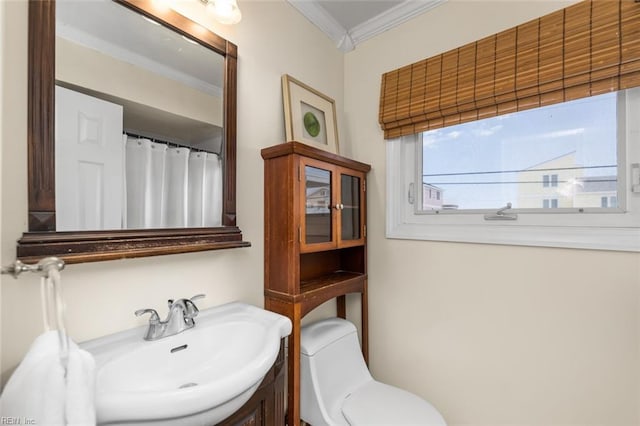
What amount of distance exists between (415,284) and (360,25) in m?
1.49

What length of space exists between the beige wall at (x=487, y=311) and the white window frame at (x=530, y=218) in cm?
5

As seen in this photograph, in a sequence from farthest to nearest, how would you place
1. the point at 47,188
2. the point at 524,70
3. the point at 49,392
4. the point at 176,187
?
the point at 524,70, the point at 176,187, the point at 47,188, the point at 49,392

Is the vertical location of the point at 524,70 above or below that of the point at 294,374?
above

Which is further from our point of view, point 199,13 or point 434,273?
point 434,273

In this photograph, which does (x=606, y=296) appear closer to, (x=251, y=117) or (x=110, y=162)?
(x=251, y=117)

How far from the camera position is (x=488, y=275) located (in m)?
1.25

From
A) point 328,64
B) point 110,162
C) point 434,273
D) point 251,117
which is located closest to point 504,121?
point 434,273

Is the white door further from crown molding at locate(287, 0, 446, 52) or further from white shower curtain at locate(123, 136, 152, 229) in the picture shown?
crown molding at locate(287, 0, 446, 52)

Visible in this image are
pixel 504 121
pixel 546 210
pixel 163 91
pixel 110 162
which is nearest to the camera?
pixel 110 162

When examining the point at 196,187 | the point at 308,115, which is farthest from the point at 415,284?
the point at 196,187

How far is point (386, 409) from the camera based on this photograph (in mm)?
1185

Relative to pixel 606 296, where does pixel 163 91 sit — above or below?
above

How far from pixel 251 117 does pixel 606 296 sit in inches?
60.6

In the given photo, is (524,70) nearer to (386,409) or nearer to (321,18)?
(321,18)
